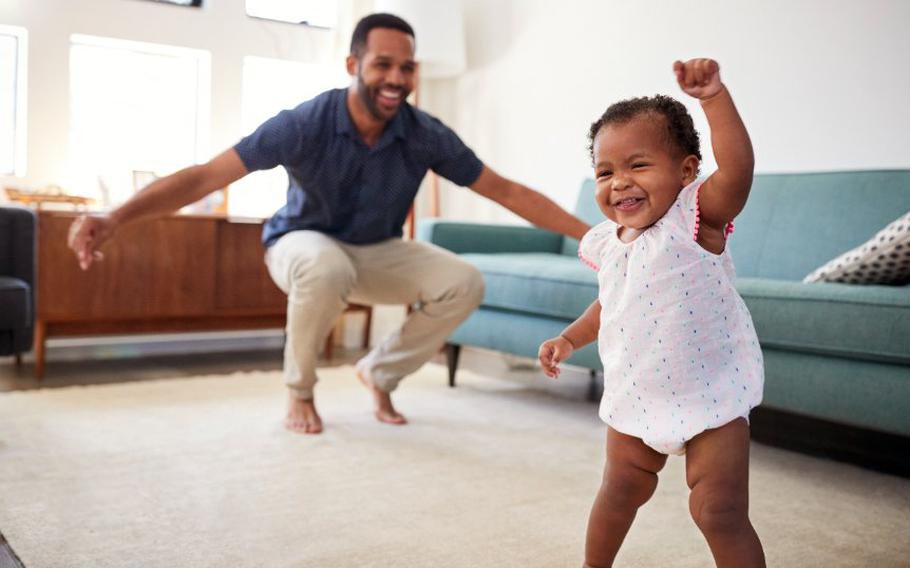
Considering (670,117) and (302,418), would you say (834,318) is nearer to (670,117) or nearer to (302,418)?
(670,117)

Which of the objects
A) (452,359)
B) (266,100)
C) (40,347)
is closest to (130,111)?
(266,100)

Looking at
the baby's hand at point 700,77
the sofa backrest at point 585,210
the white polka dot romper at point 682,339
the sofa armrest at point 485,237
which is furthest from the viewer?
the sofa backrest at point 585,210

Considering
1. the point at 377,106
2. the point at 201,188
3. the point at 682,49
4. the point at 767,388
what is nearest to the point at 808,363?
the point at 767,388

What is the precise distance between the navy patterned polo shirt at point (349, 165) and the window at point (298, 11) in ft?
6.63

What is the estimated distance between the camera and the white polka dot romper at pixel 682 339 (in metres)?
1.14

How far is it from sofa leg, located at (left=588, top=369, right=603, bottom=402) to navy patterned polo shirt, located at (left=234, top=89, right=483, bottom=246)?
95 centimetres

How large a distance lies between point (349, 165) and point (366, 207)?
143 mm

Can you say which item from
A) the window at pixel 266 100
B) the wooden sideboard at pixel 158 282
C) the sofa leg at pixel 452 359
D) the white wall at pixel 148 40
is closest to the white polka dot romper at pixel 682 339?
the sofa leg at pixel 452 359

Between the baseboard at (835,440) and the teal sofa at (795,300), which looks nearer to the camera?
the teal sofa at (795,300)

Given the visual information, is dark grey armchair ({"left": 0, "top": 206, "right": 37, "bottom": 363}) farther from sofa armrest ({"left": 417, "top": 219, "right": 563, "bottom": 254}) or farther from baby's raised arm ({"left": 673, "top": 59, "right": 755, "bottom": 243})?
baby's raised arm ({"left": 673, "top": 59, "right": 755, "bottom": 243})

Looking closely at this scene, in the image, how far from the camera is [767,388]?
215 centimetres

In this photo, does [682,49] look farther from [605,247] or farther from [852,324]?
[605,247]

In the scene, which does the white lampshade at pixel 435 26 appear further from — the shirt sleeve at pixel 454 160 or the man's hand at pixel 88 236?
the man's hand at pixel 88 236

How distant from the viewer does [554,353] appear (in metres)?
1.30
